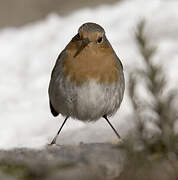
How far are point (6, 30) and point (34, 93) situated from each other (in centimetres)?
224

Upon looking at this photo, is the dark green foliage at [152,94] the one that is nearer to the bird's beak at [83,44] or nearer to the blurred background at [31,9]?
the bird's beak at [83,44]

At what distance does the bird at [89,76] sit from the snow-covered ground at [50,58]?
2.57 ft

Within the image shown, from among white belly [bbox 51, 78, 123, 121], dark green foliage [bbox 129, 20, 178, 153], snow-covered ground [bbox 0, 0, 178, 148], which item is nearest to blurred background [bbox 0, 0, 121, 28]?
snow-covered ground [bbox 0, 0, 178, 148]

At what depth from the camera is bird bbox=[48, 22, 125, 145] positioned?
6012 millimetres

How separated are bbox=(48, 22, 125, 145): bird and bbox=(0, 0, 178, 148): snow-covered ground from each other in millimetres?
783

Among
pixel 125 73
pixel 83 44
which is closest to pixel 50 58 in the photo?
pixel 125 73

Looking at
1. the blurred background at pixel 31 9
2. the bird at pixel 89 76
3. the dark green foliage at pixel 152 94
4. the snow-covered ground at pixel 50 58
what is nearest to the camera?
the dark green foliage at pixel 152 94

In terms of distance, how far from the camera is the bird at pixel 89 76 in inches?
237

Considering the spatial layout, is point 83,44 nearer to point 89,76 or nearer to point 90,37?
point 90,37

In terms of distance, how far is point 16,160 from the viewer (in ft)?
12.1

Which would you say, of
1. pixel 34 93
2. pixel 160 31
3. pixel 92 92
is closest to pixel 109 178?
pixel 92 92

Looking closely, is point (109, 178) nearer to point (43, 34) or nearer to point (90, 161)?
point (90, 161)

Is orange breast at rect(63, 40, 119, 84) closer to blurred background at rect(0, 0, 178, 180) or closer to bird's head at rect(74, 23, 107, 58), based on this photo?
bird's head at rect(74, 23, 107, 58)

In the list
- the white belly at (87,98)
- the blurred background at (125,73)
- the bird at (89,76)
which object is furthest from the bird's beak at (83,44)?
the blurred background at (125,73)
